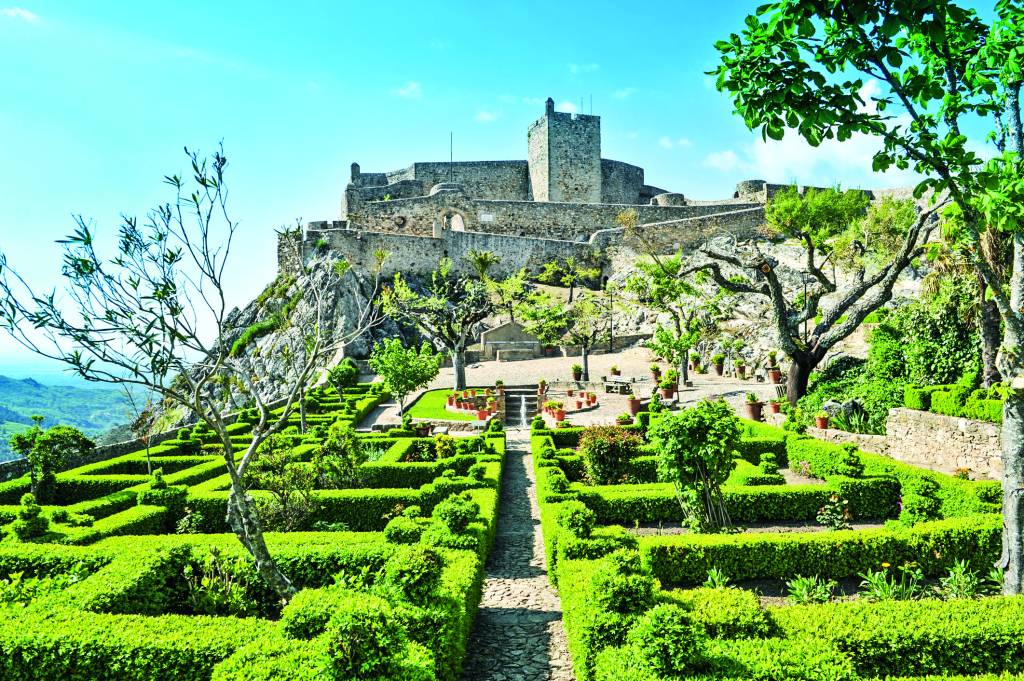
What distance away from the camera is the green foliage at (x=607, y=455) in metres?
12.9

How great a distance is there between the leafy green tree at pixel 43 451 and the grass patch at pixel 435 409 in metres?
11.1

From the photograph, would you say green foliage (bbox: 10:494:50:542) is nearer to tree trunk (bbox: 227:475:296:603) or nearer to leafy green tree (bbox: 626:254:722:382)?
tree trunk (bbox: 227:475:296:603)

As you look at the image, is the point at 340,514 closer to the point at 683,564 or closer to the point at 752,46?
the point at 683,564

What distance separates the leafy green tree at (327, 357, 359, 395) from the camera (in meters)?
28.8

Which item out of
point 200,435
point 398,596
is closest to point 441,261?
point 200,435

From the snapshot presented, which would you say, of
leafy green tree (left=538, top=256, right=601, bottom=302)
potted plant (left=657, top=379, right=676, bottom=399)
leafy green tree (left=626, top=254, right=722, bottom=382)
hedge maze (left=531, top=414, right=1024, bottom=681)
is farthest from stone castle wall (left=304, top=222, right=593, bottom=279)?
hedge maze (left=531, top=414, right=1024, bottom=681)

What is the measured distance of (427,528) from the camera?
26.7ft

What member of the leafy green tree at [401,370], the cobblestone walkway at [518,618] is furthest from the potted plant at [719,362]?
the cobblestone walkway at [518,618]

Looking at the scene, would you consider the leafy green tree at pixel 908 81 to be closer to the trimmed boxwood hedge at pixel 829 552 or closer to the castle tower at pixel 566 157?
the trimmed boxwood hedge at pixel 829 552

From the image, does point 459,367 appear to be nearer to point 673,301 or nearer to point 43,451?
point 673,301

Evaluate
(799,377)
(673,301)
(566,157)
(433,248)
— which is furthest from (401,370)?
(566,157)

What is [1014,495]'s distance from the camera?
655 cm

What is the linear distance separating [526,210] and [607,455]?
38.5 meters

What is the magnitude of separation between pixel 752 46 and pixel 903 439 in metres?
12.7
